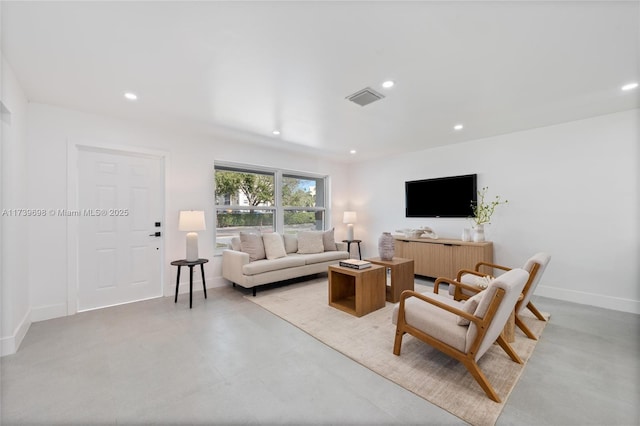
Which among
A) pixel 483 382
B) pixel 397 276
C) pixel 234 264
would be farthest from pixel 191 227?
pixel 483 382

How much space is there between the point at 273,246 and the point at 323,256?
0.93 meters

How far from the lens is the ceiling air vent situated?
2.72 m

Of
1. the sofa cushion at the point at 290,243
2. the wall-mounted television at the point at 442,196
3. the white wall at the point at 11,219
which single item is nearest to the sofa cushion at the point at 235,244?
the sofa cushion at the point at 290,243

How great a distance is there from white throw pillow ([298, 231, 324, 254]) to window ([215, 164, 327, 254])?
67 centimetres

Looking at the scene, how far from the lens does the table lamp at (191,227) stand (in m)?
3.61

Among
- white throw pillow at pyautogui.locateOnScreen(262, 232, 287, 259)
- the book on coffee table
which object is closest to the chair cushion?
the book on coffee table

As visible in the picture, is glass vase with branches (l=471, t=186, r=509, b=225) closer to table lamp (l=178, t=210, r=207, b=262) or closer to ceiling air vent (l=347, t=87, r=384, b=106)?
ceiling air vent (l=347, t=87, r=384, b=106)

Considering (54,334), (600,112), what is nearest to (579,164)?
(600,112)

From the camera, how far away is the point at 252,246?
418 centimetres

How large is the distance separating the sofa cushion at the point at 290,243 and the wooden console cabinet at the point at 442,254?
1.94 metres

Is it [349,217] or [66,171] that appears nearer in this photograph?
[66,171]

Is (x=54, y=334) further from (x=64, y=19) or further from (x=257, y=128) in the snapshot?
(x=257, y=128)

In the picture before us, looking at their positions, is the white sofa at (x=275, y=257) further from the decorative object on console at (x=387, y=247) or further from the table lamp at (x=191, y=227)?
the decorative object on console at (x=387, y=247)

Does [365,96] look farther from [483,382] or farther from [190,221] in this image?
[190,221]
